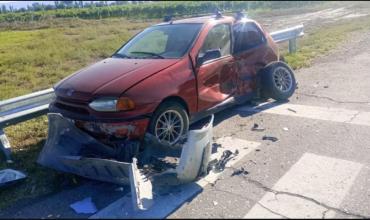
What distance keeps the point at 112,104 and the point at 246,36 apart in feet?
10.4

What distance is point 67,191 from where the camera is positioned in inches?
170

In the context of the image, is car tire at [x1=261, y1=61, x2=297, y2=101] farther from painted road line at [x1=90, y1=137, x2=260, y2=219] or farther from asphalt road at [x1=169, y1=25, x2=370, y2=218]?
painted road line at [x1=90, y1=137, x2=260, y2=219]

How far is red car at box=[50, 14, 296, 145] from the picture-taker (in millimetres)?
4559

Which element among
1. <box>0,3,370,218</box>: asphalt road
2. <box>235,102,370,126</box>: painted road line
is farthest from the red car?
<box>0,3,370,218</box>: asphalt road

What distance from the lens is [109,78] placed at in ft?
16.0

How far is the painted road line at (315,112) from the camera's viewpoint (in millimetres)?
5965

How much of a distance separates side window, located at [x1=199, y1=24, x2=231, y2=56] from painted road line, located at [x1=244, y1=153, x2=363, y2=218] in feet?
7.25

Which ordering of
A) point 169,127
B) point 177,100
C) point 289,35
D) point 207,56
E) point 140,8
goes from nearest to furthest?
1. point 169,127
2. point 177,100
3. point 207,56
4. point 289,35
5. point 140,8

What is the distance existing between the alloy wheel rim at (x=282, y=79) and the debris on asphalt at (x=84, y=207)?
417 cm

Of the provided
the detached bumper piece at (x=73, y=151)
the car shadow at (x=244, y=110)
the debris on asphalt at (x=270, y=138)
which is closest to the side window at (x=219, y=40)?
the car shadow at (x=244, y=110)

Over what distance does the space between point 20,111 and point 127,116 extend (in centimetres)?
190

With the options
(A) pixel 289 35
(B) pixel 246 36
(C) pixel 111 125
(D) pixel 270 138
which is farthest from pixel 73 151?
(A) pixel 289 35

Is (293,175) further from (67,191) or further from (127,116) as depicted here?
(67,191)

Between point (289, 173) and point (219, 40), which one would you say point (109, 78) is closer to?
point (219, 40)
